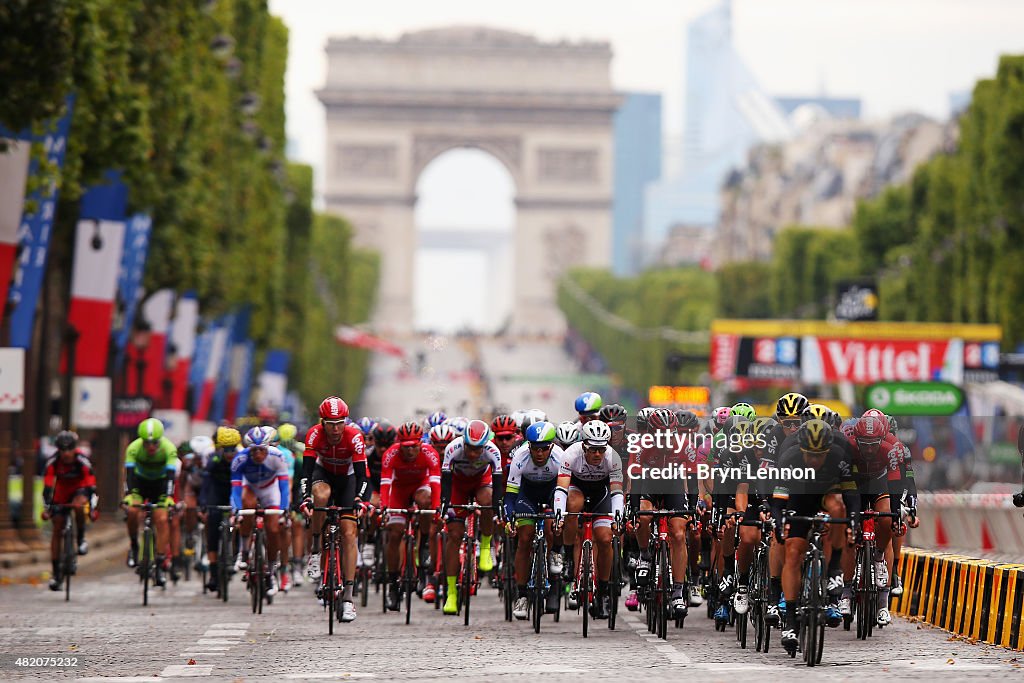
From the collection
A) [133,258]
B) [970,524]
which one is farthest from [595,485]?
[133,258]

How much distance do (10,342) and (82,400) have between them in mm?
5489

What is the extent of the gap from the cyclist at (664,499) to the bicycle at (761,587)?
105 cm

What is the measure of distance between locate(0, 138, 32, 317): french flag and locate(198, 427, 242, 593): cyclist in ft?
14.8

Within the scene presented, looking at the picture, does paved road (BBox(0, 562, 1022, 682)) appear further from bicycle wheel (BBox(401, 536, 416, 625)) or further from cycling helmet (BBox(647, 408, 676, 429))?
cycling helmet (BBox(647, 408, 676, 429))

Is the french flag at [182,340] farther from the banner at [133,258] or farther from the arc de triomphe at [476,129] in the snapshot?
the arc de triomphe at [476,129]

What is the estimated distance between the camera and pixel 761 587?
18844mm

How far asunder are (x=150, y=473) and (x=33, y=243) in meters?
6.83

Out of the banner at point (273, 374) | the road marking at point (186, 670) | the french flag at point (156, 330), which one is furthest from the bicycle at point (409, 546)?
the banner at point (273, 374)

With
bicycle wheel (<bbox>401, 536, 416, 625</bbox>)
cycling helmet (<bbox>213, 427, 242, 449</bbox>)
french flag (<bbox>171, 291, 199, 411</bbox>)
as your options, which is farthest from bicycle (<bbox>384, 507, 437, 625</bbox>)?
french flag (<bbox>171, 291, 199, 411</bbox>)

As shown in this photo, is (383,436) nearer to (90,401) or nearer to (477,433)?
(477,433)

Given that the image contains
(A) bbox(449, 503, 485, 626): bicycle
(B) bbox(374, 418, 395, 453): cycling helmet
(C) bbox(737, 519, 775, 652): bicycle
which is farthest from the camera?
(B) bbox(374, 418, 395, 453): cycling helmet

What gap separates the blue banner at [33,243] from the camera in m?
31.4

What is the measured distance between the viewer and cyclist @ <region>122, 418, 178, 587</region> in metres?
25.8

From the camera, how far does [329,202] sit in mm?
162000
